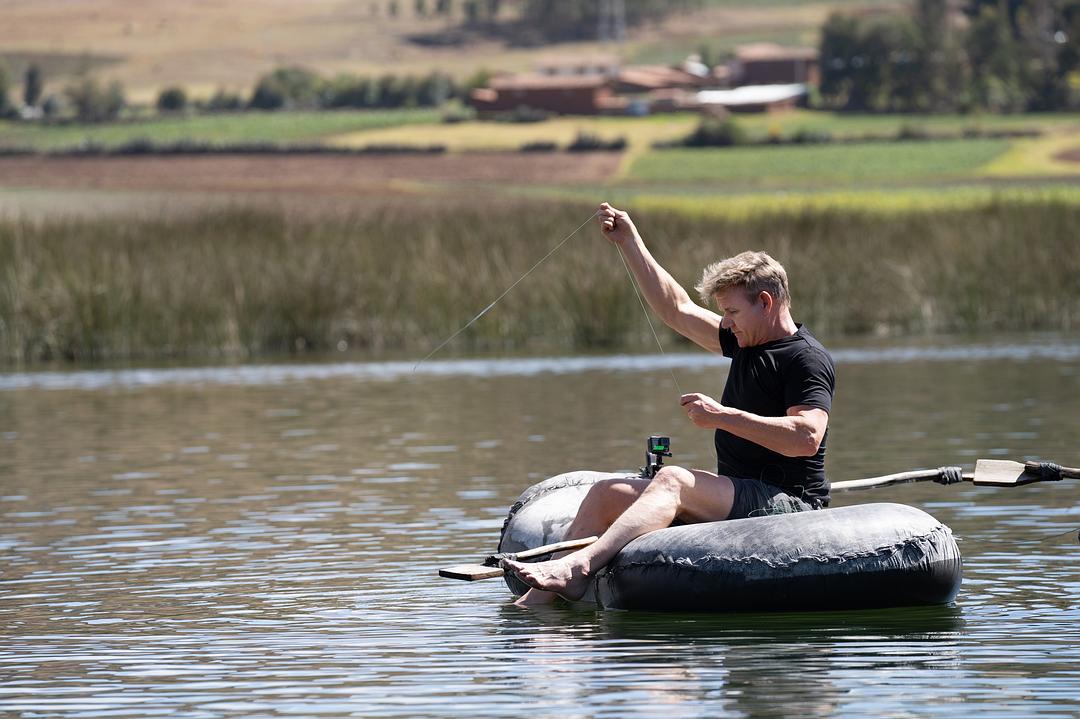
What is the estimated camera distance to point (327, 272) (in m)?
29.9

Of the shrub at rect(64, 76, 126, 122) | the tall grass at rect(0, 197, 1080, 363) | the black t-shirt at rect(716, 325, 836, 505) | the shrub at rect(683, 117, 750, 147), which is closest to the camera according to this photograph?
the black t-shirt at rect(716, 325, 836, 505)

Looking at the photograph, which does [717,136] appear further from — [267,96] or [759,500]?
[759,500]

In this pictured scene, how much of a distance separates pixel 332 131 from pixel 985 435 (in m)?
111

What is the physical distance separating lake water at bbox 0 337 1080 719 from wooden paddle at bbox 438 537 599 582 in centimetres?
25

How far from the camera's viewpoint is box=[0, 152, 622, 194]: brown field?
89.9 metres

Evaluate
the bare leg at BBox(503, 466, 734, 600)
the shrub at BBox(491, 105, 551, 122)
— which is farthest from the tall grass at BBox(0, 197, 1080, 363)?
the shrub at BBox(491, 105, 551, 122)

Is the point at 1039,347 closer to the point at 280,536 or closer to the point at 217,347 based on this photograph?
the point at 217,347

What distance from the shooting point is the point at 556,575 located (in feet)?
34.8

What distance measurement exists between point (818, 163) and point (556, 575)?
91.1 m

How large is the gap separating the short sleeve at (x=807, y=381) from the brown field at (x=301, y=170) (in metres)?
75.1

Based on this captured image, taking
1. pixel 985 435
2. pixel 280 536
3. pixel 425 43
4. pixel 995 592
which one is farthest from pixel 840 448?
pixel 425 43

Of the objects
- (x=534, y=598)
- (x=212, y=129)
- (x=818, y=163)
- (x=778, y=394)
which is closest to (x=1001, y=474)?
(x=778, y=394)

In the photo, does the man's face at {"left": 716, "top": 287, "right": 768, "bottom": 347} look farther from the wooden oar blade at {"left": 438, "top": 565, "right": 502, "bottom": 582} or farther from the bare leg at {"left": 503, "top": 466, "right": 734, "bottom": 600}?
the wooden oar blade at {"left": 438, "top": 565, "right": 502, "bottom": 582}

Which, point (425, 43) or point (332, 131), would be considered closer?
point (332, 131)
